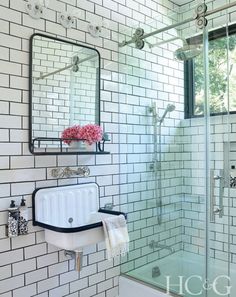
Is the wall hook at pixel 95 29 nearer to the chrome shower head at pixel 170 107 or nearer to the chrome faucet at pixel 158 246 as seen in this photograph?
the chrome shower head at pixel 170 107

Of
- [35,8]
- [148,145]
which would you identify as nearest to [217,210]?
[148,145]

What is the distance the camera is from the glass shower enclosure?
7.65 ft

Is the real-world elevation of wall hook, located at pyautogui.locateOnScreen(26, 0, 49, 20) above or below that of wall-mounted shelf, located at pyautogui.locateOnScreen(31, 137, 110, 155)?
above

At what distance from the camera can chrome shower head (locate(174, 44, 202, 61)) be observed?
2371 millimetres

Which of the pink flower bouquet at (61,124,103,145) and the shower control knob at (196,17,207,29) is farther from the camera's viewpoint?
the shower control knob at (196,17,207,29)

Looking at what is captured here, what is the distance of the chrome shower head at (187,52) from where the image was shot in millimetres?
2371

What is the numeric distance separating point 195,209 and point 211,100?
2.91 feet

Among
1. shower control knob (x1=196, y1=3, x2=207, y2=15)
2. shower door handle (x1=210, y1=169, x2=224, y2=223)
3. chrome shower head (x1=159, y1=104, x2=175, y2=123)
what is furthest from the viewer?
chrome shower head (x1=159, y1=104, x2=175, y2=123)

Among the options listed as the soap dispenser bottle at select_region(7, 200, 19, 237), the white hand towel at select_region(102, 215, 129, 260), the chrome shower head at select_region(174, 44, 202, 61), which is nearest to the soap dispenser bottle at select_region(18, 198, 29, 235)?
the soap dispenser bottle at select_region(7, 200, 19, 237)

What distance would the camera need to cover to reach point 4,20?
1779 mm

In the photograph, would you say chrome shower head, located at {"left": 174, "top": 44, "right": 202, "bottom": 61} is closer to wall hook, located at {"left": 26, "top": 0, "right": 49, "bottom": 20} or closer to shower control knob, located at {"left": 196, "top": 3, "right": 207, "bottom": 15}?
shower control knob, located at {"left": 196, "top": 3, "right": 207, "bottom": 15}

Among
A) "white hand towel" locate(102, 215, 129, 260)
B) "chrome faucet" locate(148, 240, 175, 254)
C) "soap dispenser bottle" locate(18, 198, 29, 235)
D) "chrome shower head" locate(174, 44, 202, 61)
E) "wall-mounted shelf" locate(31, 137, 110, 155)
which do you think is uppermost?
"chrome shower head" locate(174, 44, 202, 61)

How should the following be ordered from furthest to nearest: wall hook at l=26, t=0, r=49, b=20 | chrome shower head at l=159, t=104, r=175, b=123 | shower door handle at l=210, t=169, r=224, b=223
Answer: chrome shower head at l=159, t=104, r=175, b=123 → shower door handle at l=210, t=169, r=224, b=223 → wall hook at l=26, t=0, r=49, b=20

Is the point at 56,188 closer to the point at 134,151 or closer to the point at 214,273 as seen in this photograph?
the point at 134,151
